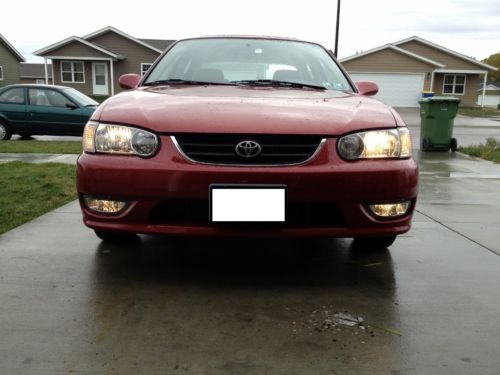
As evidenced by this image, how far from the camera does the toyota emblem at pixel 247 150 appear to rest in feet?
8.52

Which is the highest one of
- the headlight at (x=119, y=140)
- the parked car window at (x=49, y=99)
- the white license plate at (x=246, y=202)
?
the headlight at (x=119, y=140)

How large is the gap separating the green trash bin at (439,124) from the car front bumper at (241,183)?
7.99 metres

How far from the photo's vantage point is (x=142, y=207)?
2.69 meters

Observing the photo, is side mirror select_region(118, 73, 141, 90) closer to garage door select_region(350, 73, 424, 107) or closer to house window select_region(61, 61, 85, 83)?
garage door select_region(350, 73, 424, 107)

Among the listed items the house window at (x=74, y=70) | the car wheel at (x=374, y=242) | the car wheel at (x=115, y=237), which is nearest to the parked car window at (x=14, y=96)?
the car wheel at (x=115, y=237)

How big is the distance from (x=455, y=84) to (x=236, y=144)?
3818 centimetres

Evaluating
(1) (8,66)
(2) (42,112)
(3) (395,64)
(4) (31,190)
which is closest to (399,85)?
(3) (395,64)

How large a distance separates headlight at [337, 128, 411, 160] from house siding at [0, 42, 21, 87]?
38.1 m

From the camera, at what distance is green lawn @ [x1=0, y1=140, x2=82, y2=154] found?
903cm

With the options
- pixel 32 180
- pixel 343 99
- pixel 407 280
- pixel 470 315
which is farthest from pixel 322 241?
pixel 32 180

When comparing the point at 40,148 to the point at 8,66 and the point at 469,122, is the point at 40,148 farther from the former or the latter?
the point at 8,66

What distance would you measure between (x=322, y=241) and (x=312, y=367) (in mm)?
1868

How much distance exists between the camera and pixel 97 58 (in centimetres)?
3356

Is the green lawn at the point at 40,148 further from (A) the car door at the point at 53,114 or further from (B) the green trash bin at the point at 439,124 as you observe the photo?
(B) the green trash bin at the point at 439,124
